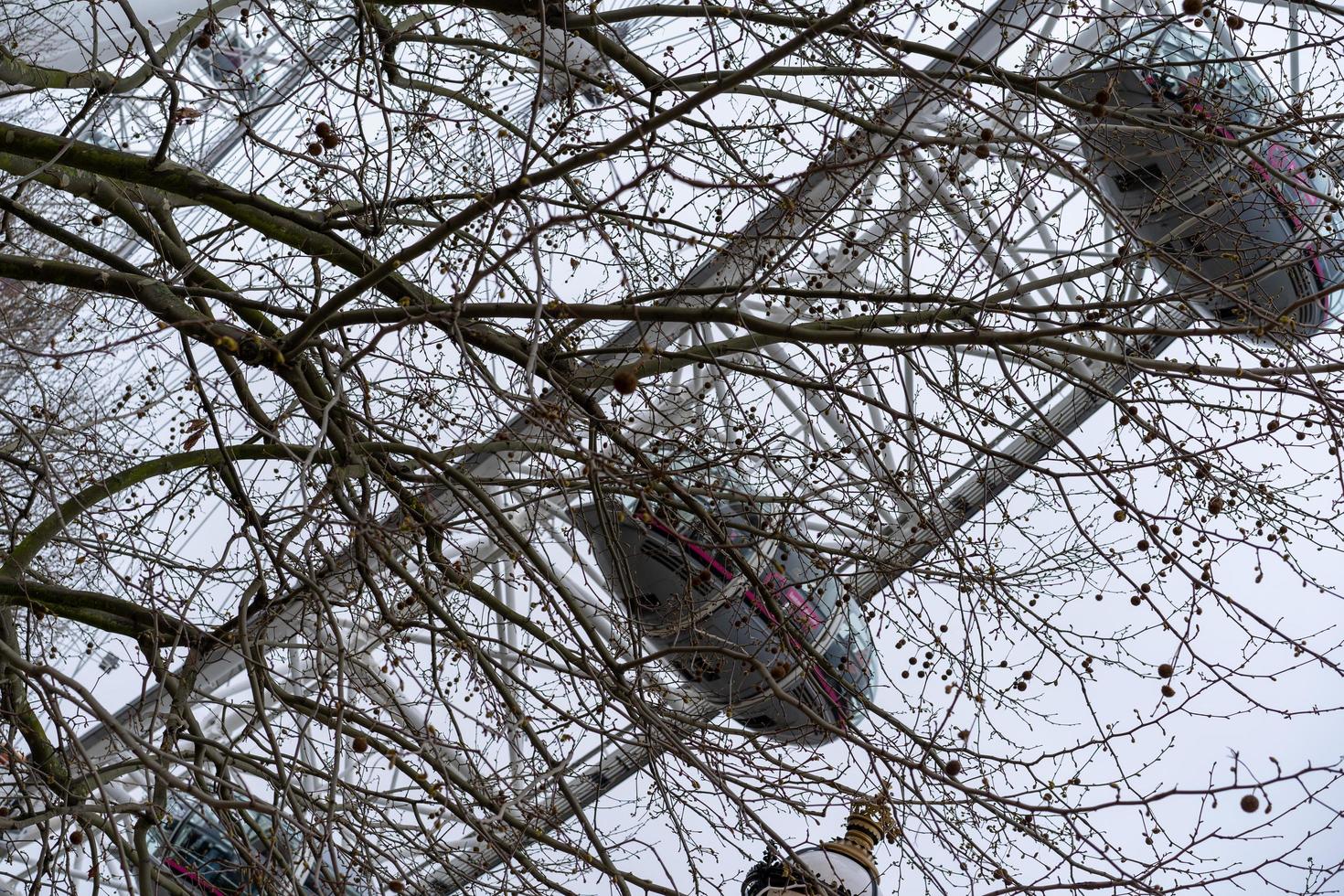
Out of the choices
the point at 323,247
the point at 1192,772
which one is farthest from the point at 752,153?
the point at 1192,772

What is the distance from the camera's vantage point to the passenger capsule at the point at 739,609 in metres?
4.05

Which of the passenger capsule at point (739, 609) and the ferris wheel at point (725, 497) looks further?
the passenger capsule at point (739, 609)

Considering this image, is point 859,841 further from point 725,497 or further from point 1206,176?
point 1206,176

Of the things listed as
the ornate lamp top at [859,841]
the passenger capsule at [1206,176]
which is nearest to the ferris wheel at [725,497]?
the passenger capsule at [1206,176]

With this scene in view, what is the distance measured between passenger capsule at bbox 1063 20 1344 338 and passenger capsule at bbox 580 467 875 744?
1.40 m

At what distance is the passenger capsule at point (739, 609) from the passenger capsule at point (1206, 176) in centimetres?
140

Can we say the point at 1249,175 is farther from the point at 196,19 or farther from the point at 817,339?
the point at 196,19

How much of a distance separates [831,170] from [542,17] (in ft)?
2.77

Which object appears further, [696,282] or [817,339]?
[696,282]

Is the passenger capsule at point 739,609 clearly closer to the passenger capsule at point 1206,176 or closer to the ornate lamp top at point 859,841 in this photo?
the ornate lamp top at point 859,841

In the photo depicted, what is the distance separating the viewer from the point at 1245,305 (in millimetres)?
3473

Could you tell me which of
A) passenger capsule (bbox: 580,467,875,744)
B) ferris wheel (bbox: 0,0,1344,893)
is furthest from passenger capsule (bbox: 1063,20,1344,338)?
passenger capsule (bbox: 580,467,875,744)

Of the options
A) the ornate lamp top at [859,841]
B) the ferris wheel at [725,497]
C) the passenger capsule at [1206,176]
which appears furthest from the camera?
the ornate lamp top at [859,841]

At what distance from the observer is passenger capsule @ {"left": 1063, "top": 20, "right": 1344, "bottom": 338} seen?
400 cm
